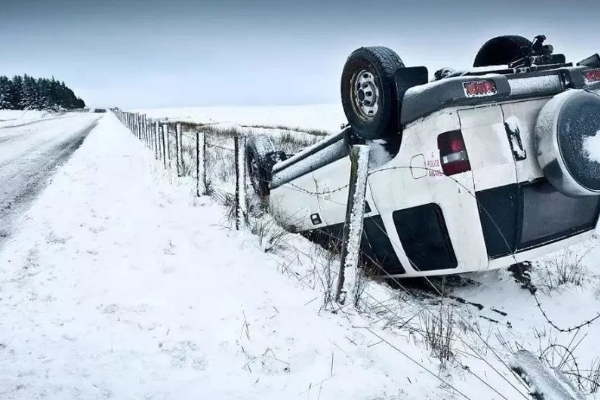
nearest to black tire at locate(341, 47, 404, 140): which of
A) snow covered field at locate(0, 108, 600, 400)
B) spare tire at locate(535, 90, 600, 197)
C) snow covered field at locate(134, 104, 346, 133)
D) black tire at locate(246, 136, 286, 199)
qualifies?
spare tire at locate(535, 90, 600, 197)

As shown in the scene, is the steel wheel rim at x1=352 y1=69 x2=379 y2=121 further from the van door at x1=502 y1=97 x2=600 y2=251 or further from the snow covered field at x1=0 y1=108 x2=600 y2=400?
the snow covered field at x1=0 y1=108 x2=600 y2=400

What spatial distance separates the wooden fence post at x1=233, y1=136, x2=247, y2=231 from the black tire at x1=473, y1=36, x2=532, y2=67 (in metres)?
2.89

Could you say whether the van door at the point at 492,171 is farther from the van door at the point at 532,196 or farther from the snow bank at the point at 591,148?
the snow bank at the point at 591,148

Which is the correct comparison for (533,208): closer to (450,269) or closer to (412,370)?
(450,269)

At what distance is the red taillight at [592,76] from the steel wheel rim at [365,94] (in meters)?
1.62

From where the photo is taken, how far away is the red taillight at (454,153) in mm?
2959

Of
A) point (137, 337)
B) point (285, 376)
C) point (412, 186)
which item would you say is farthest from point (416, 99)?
point (137, 337)

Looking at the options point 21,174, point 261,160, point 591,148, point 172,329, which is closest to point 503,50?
point 591,148

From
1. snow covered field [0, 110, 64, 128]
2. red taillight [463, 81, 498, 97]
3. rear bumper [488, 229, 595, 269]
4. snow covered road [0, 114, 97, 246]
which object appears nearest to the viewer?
red taillight [463, 81, 498, 97]

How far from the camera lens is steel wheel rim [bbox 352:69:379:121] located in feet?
12.3

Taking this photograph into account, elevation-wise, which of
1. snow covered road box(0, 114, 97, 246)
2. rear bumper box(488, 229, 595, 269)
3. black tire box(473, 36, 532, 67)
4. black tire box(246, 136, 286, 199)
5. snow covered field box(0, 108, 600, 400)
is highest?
black tire box(473, 36, 532, 67)

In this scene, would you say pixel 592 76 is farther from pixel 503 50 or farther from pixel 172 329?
pixel 172 329

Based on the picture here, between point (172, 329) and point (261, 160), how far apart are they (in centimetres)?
389

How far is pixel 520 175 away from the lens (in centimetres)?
309
